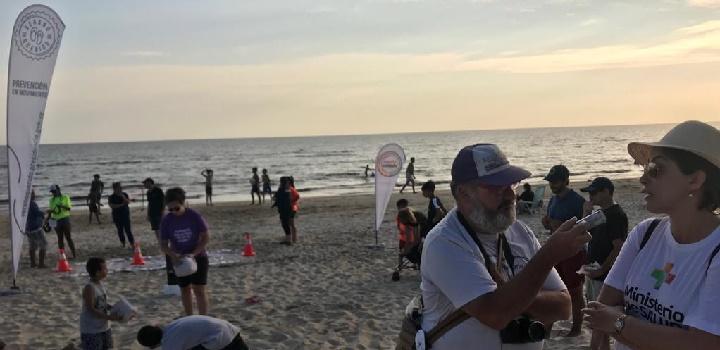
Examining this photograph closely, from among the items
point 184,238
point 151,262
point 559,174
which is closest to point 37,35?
point 184,238

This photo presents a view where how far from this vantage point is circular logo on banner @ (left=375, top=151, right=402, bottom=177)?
12.7 metres

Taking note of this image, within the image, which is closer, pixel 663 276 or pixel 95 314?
pixel 663 276

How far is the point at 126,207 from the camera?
13.4m

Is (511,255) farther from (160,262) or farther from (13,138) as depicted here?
(160,262)

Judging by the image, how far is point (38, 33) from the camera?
7.34 meters

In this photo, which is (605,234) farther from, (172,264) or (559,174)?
(172,264)

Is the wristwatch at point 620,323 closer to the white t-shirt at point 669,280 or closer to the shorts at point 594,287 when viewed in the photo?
the white t-shirt at point 669,280

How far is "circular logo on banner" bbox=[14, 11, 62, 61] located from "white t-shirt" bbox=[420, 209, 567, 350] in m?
6.70

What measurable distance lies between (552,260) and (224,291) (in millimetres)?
7962

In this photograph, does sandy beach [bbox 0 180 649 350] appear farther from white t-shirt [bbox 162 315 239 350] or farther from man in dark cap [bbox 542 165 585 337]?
white t-shirt [bbox 162 315 239 350]

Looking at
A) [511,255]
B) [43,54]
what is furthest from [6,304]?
[511,255]

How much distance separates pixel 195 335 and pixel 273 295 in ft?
16.3

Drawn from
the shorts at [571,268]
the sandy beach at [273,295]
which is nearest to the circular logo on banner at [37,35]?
the sandy beach at [273,295]

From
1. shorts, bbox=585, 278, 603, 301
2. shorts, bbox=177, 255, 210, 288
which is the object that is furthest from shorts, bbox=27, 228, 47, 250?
shorts, bbox=585, 278, 603, 301
